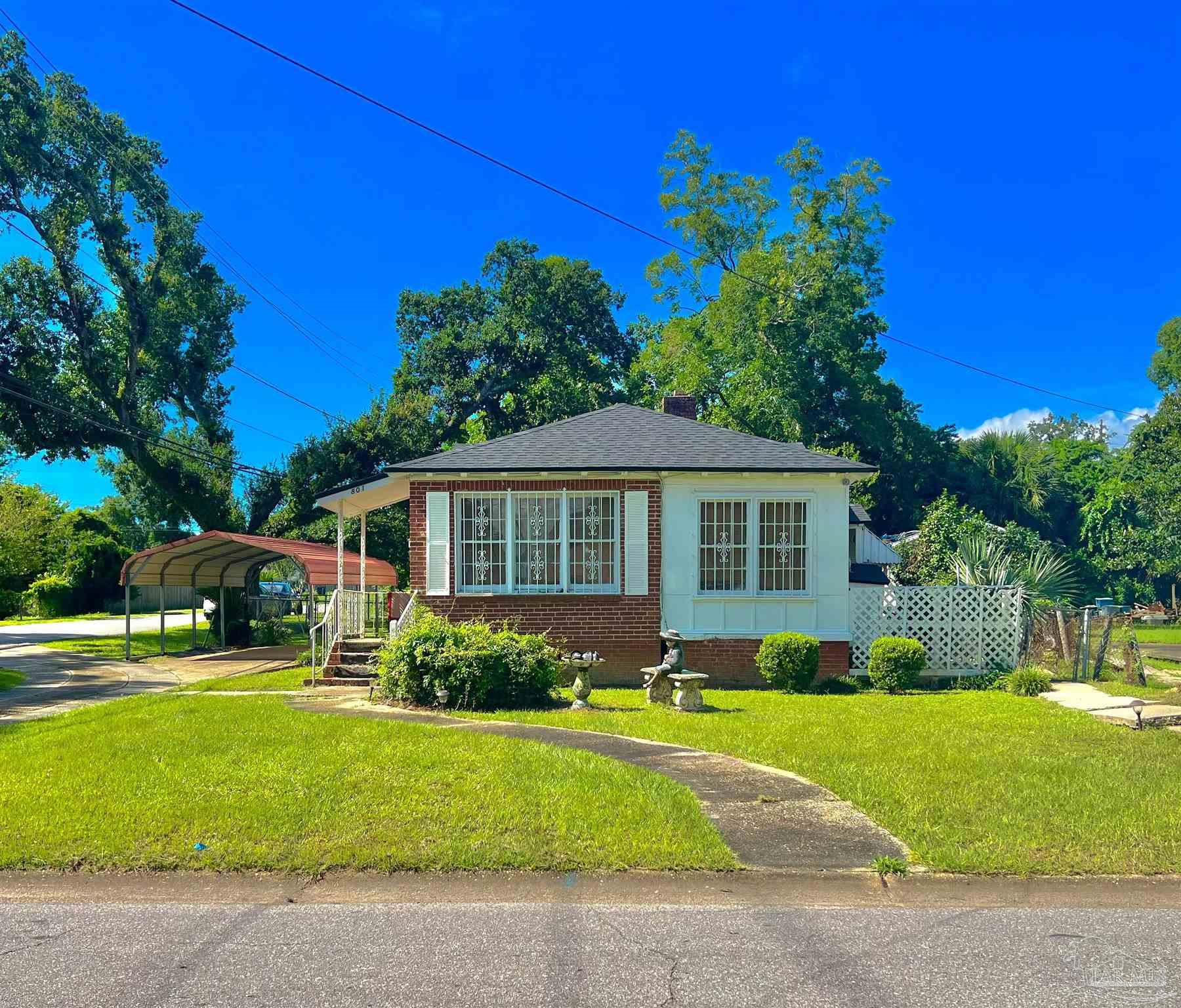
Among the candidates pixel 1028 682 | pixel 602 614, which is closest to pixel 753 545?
pixel 602 614

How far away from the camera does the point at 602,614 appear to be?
52.0 ft

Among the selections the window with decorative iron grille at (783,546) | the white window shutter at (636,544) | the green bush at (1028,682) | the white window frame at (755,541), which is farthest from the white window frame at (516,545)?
the green bush at (1028,682)

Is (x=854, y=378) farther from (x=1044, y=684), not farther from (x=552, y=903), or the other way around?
(x=552, y=903)

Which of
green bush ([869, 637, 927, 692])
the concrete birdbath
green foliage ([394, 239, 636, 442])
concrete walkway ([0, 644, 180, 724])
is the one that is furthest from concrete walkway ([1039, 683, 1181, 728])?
green foliage ([394, 239, 636, 442])

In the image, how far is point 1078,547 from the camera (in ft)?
158

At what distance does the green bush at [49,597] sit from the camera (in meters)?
44.3

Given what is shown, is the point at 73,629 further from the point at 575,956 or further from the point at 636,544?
the point at 575,956

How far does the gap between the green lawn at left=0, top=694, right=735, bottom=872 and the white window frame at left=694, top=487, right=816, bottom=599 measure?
22.3 ft


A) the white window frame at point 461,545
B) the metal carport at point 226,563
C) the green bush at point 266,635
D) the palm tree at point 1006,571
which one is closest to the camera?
the white window frame at point 461,545

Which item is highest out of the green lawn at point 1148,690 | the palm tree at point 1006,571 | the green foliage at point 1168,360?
the green foliage at point 1168,360

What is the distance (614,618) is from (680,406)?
21.6 ft

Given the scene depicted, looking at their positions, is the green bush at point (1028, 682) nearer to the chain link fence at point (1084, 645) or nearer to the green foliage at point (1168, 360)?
the chain link fence at point (1084, 645)

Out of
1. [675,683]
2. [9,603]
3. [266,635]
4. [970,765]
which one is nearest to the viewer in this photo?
[970,765]

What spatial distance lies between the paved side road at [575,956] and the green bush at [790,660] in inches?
373
